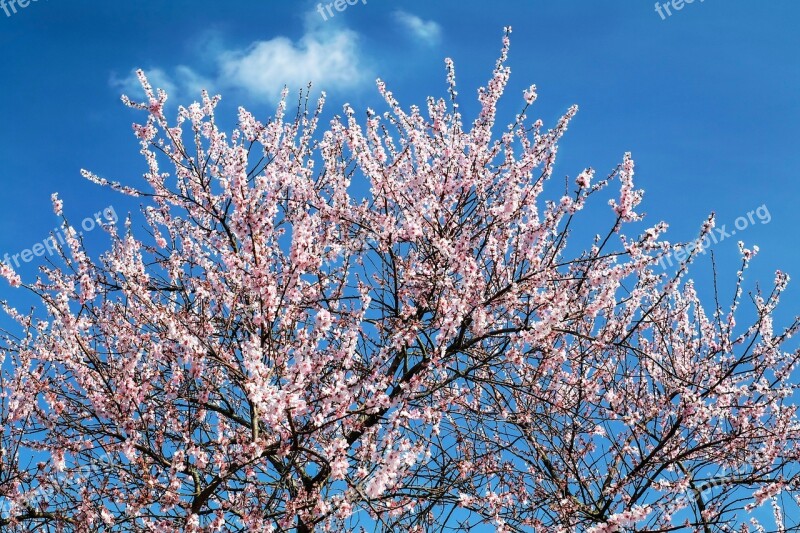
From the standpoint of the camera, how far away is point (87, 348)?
5.47 m

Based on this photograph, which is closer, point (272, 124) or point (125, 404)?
point (125, 404)

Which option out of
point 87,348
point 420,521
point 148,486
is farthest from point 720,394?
point 87,348

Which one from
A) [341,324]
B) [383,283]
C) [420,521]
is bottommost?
[420,521]

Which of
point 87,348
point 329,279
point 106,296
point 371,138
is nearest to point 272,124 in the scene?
point 371,138

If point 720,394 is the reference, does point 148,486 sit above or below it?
above

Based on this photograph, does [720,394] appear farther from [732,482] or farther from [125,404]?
[125,404]

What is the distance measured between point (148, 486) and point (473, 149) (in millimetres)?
4489

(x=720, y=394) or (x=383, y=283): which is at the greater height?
(x=383, y=283)

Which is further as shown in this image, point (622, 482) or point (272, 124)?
point (272, 124)

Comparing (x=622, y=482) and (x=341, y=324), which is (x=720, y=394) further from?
(x=341, y=324)

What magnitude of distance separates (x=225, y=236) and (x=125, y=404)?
2.31 metres

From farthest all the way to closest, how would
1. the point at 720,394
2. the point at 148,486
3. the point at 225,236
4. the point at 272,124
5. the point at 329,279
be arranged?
1. the point at 272,124
2. the point at 225,236
3. the point at 329,279
4. the point at 720,394
5. the point at 148,486

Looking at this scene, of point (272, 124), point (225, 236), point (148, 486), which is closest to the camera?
point (148, 486)

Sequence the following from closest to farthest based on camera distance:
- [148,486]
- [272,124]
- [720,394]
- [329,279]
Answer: [148,486] → [720,394] → [329,279] → [272,124]
